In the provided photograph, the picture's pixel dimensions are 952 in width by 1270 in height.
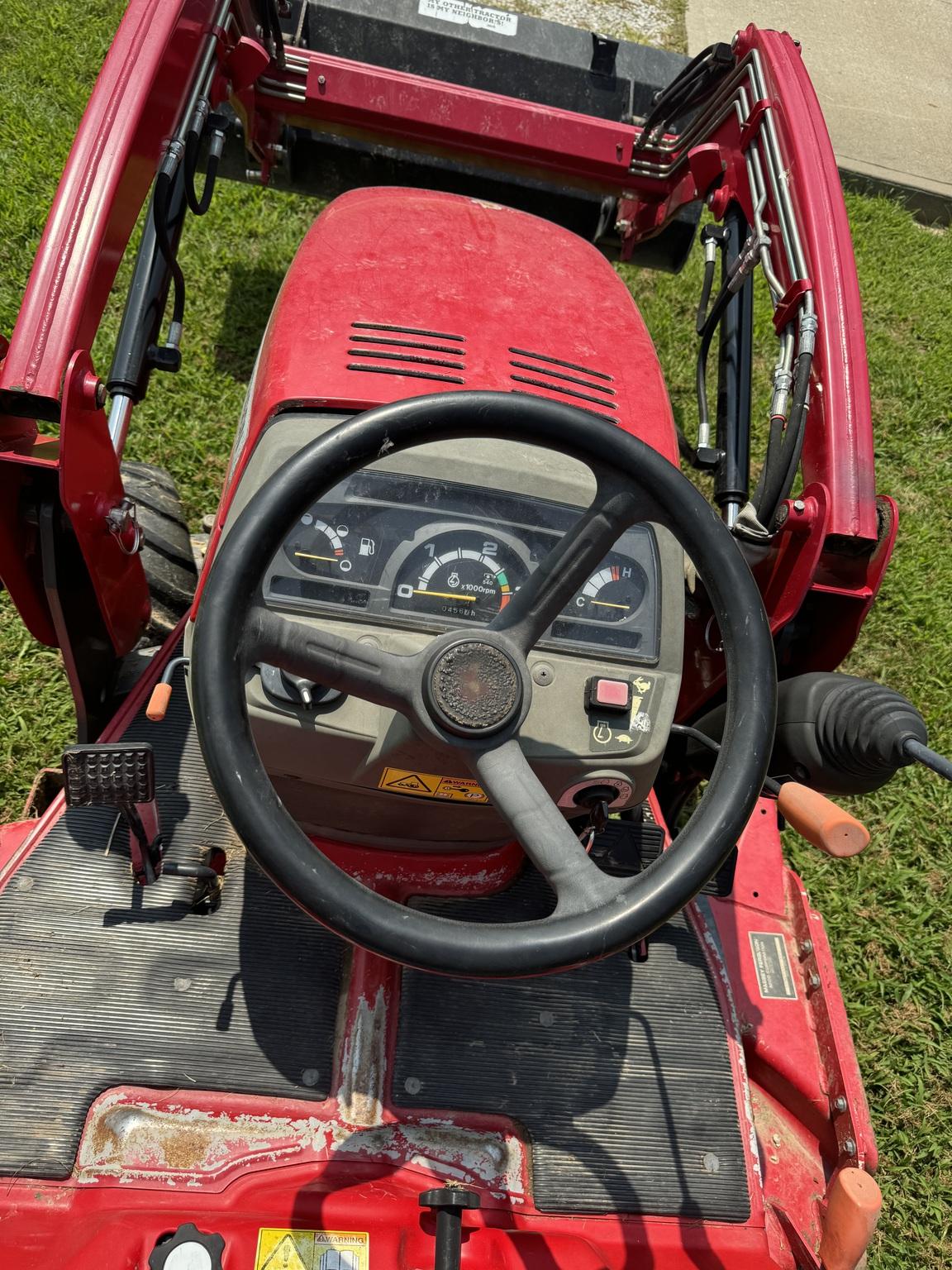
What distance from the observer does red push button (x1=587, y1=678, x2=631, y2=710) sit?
1543mm

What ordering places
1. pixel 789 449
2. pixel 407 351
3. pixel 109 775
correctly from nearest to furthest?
pixel 109 775
pixel 407 351
pixel 789 449

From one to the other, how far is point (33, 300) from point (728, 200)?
5.89 feet

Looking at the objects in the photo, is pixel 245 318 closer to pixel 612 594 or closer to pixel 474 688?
pixel 612 594

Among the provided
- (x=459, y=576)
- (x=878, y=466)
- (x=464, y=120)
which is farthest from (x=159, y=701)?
(x=878, y=466)

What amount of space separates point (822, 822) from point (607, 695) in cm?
38

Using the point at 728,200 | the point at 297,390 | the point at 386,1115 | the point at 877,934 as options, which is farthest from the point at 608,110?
the point at 386,1115

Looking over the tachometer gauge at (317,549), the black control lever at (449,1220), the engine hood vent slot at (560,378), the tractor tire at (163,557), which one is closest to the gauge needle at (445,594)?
the tachometer gauge at (317,549)

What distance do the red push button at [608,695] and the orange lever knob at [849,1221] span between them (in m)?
0.86

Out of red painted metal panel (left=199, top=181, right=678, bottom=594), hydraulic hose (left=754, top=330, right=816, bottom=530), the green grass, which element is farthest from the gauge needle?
the green grass

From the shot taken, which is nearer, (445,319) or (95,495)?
(95,495)

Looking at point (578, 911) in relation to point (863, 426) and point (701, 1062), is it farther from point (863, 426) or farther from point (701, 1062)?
point (863, 426)

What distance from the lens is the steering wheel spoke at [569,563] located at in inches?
53.9

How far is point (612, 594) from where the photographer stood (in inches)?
65.3

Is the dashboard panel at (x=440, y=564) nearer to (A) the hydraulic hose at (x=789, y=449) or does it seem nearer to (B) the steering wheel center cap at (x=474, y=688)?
(B) the steering wheel center cap at (x=474, y=688)
